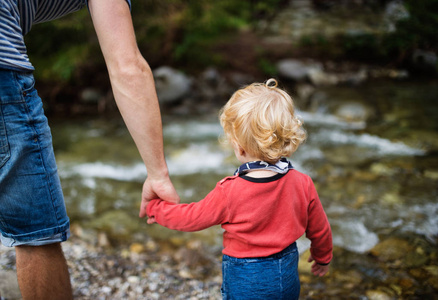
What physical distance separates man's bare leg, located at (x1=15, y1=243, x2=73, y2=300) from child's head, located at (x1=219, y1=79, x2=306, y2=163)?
2.92 ft

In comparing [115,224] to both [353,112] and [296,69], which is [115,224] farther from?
[296,69]

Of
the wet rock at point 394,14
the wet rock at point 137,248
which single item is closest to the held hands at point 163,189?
the wet rock at point 137,248

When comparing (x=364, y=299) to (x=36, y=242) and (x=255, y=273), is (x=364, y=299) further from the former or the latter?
(x=36, y=242)

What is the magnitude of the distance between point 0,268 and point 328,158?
369 cm

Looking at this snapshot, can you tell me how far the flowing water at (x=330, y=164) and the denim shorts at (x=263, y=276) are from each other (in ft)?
4.52

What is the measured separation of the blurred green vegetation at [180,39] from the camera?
→ 7094 mm

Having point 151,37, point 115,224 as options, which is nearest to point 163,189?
point 115,224

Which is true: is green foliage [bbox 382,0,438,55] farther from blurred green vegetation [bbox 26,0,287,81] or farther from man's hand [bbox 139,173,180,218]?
man's hand [bbox 139,173,180,218]

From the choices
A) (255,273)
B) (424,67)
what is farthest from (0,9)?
(424,67)

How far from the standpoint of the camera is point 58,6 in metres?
1.57

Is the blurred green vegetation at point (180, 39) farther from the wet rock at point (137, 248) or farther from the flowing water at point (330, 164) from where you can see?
the wet rock at point (137, 248)

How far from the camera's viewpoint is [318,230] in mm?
1615

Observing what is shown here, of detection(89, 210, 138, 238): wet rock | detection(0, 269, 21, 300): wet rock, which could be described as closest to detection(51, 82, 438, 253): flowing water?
detection(89, 210, 138, 238): wet rock

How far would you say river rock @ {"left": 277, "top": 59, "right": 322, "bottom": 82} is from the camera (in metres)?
8.11
